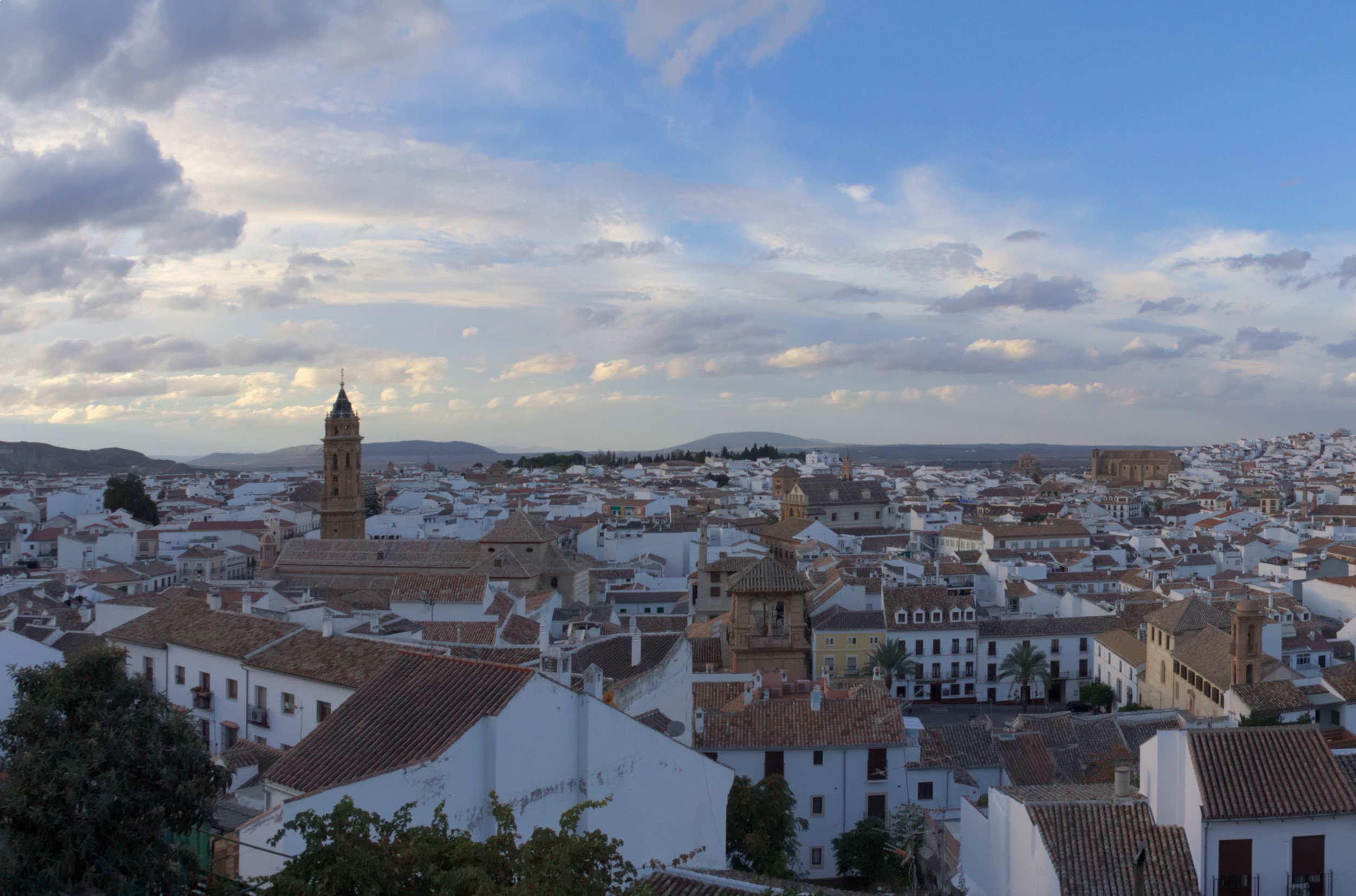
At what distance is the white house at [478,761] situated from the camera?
959cm

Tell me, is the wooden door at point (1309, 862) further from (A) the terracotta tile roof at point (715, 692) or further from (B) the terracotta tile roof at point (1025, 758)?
(A) the terracotta tile roof at point (715, 692)

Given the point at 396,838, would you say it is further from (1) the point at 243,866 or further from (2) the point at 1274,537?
(2) the point at 1274,537

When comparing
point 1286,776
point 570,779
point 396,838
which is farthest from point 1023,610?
point 396,838

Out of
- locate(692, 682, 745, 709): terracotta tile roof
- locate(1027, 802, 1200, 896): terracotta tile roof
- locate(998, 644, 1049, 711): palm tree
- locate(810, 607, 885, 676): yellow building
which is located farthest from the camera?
locate(810, 607, 885, 676): yellow building

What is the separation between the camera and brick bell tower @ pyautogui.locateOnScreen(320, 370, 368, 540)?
50.4 metres

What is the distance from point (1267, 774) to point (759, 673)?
45.6ft

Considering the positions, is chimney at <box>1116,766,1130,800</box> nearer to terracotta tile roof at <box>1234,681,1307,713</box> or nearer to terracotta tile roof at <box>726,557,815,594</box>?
terracotta tile roof at <box>726,557,815,594</box>

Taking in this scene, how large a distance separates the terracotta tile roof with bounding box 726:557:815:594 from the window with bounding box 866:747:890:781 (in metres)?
8.28

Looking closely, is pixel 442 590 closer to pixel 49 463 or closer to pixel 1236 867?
pixel 1236 867

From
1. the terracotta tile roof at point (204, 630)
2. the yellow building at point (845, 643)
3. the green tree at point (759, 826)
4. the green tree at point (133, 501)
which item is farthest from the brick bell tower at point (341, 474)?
the green tree at point (759, 826)

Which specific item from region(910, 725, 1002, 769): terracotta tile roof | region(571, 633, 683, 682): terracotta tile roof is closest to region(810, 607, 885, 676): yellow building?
region(910, 725, 1002, 769): terracotta tile roof

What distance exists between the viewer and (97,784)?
26.9 feet

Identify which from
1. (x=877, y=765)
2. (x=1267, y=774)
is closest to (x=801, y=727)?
(x=877, y=765)

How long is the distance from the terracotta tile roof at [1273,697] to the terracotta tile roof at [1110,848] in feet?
55.5
